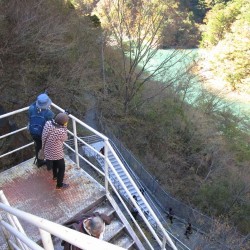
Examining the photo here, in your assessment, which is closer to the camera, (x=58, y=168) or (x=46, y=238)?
(x=46, y=238)

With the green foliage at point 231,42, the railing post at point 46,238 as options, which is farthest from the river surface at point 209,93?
the railing post at point 46,238

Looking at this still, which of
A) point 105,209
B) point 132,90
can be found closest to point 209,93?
point 132,90

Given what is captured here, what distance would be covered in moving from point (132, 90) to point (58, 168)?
16417mm

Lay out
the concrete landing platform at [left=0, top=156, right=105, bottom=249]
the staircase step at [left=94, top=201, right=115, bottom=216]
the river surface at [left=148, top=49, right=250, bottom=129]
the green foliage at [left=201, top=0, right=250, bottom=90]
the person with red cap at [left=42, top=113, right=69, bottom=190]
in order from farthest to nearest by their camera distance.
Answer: the green foliage at [left=201, top=0, right=250, bottom=90], the river surface at [left=148, top=49, right=250, bottom=129], the staircase step at [left=94, top=201, right=115, bottom=216], the concrete landing platform at [left=0, top=156, right=105, bottom=249], the person with red cap at [left=42, top=113, right=69, bottom=190]

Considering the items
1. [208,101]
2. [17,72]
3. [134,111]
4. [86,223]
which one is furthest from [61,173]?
[208,101]

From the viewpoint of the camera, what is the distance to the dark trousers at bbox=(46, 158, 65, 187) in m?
5.15

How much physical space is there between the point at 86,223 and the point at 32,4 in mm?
12435

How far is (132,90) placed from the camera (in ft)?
70.0

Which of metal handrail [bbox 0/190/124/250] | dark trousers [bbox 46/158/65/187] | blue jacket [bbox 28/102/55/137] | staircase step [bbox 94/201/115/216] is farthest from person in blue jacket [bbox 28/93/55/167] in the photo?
metal handrail [bbox 0/190/124/250]

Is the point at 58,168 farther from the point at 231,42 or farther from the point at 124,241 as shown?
the point at 231,42

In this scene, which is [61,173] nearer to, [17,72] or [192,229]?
[17,72]

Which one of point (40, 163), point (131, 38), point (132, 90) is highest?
point (131, 38)

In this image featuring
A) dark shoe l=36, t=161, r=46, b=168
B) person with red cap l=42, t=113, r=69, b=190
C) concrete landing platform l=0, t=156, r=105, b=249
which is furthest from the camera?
dark shoe l=36, t=161, r=46, b=168

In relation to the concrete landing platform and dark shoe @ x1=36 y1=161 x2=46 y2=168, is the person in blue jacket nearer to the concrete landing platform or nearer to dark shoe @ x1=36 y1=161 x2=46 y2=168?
dark shoe @ x1=36 y1=161 x2=46 y2=168
